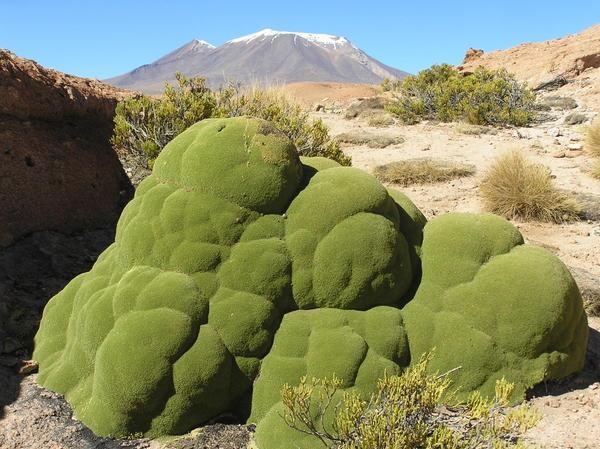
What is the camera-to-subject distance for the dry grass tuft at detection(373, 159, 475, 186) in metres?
8.56

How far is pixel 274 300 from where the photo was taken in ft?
10.8

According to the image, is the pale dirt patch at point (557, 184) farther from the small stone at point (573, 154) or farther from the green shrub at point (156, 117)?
the green shrub at point (156, 117)

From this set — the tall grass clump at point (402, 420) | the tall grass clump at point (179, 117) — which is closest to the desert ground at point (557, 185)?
the tall grass clump at point (402, 420)

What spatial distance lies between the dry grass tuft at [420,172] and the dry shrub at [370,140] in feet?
7.15

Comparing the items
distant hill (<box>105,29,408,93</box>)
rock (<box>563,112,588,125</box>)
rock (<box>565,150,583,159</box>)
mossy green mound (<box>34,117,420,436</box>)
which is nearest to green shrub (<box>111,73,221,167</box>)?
mossy green mound (<box>34,117,420,436</box>)

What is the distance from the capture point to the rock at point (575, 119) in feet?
41.8

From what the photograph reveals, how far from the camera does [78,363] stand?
11.4 ft

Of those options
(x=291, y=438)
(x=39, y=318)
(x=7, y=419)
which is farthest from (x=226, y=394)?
(x=39, y=318)

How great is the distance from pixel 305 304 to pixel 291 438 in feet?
2.63

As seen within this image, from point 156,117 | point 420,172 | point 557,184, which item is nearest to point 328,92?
point 420,172

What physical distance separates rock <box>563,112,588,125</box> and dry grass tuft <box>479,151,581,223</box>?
5.86 m

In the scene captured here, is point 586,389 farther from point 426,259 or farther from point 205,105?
point 205,105

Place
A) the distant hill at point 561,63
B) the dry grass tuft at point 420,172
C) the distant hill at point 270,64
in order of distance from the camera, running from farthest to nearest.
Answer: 1. the distant hill at point 270,64
2. the distant hill at point 561,63
3. the dry grass tuft at point 420,172

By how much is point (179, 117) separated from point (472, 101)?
9177mm
